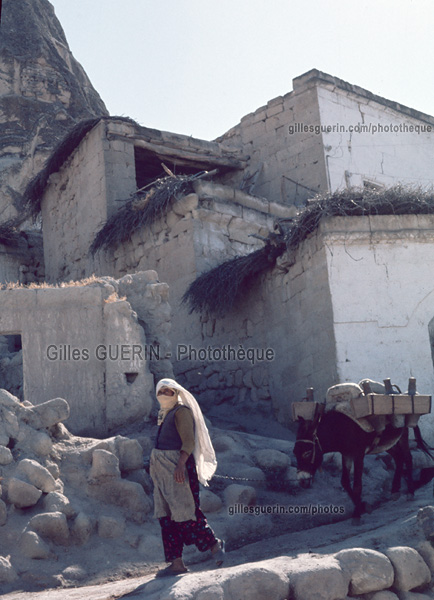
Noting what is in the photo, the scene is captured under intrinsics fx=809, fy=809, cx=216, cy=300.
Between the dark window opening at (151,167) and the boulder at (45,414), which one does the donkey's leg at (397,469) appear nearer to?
the boulder at (45,414)

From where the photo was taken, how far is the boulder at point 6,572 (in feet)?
17.3

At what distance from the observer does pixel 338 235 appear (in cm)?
1007

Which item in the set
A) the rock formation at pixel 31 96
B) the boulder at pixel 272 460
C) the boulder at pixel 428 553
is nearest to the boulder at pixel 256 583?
the boulder at pixel 428 553

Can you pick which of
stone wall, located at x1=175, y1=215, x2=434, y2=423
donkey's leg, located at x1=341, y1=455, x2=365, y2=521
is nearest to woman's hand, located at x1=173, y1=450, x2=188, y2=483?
donkey's leg, located at x1=341, y1=455, x2=365, y2=521

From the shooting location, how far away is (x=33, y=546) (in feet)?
18.3

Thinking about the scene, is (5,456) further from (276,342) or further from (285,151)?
(285,151)

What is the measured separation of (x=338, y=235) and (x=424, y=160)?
26.0ft

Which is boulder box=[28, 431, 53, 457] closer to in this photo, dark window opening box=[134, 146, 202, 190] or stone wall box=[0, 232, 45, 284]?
dark window opening box=[134, 146, 202, 190]

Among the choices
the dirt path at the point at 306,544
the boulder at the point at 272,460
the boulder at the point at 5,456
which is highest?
the boulder at the point at 5,456

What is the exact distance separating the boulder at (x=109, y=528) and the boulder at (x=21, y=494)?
530 mm

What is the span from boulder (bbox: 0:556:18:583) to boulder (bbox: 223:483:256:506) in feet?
7.00

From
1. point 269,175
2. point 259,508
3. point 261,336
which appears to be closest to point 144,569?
point 259,508

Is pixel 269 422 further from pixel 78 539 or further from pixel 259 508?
pixel 78 539

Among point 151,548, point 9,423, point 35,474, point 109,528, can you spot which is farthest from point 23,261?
point 151,548
